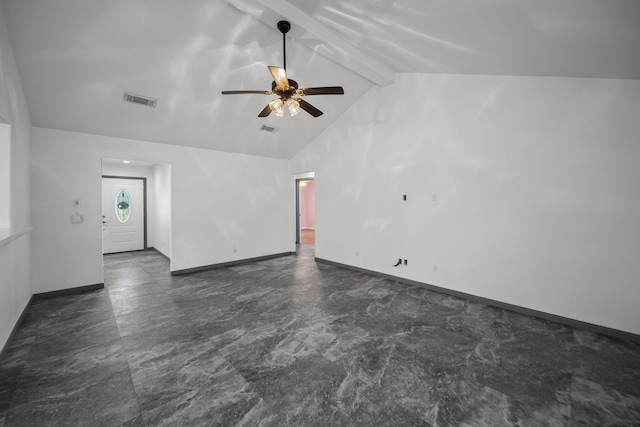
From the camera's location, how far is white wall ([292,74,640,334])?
9.02 feet

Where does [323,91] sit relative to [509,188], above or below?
above

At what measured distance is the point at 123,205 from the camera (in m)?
6.94

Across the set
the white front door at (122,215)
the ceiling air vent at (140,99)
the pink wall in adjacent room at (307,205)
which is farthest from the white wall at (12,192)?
the pink wall in adjacent room at (307,205)

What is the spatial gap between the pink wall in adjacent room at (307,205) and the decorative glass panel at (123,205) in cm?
643

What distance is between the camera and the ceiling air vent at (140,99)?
137 inches

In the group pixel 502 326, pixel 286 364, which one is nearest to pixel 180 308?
pixel 286 364

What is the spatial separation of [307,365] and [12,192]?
3461mm

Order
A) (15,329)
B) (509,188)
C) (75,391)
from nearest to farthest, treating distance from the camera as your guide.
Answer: (75,391), (15,329), (509,188)

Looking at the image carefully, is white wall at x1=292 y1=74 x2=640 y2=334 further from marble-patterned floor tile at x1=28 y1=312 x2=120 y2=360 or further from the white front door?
the white front door

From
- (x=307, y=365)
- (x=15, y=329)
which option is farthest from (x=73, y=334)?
(x=307, y=365)

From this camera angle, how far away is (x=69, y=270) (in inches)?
156

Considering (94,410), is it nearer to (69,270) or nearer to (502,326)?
(69,270)

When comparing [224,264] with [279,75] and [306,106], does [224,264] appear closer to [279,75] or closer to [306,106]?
[306,106]

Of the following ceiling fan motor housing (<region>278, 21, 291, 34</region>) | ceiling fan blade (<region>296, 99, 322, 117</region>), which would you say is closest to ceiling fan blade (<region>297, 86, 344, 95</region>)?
ceiling fan blade (<region>296, 99, 322, 117</region>)
